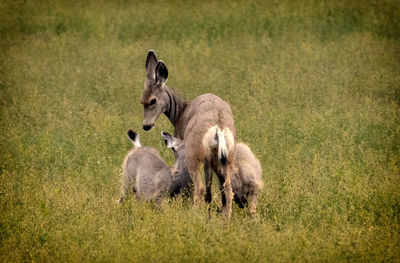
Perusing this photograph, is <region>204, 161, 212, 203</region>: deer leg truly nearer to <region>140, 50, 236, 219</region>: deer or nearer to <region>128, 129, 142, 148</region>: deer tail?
<region>140, 50, 236, 219</region>: deer

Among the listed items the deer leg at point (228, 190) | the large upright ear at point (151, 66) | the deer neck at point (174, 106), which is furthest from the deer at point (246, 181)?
the large upright ear at point (151, 66)

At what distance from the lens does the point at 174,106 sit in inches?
404

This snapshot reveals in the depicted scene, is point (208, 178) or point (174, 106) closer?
point (208, 178)

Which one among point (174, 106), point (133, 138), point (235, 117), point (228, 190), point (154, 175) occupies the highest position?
point (174, 106)

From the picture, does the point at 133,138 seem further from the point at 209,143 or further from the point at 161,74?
the point at 209,143

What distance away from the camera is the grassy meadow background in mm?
7574

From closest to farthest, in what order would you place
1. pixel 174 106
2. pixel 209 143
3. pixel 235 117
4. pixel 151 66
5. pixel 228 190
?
pixel 209 143
pixel 228 190
pixel 151 66
pixel 174 106
pixel 235 117

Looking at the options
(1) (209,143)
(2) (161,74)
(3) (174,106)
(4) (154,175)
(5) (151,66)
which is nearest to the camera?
(1) (209,143)

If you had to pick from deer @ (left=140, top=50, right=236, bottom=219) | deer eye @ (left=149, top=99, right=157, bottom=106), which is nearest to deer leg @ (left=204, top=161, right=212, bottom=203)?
deer @ (left=140, top=50, right=236, bottom=219)

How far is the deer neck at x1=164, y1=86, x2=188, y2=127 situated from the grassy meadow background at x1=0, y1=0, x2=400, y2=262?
1238mm

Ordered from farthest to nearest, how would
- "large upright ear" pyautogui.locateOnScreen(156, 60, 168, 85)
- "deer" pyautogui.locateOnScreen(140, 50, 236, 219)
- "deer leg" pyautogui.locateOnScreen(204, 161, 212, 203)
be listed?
"large upright ear" pyautogui.locateOnScreen(156, 60, 168, 85)
"deer leg" pyautogui.locateOnScreen(204, 161, 212, 203)
"deer" pyautogui.locateOnScreen(140, 50, 236, 219)

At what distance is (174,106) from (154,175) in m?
1.36

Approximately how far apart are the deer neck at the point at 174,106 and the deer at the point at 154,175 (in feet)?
2.26

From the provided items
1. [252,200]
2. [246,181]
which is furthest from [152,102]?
[252,200]
